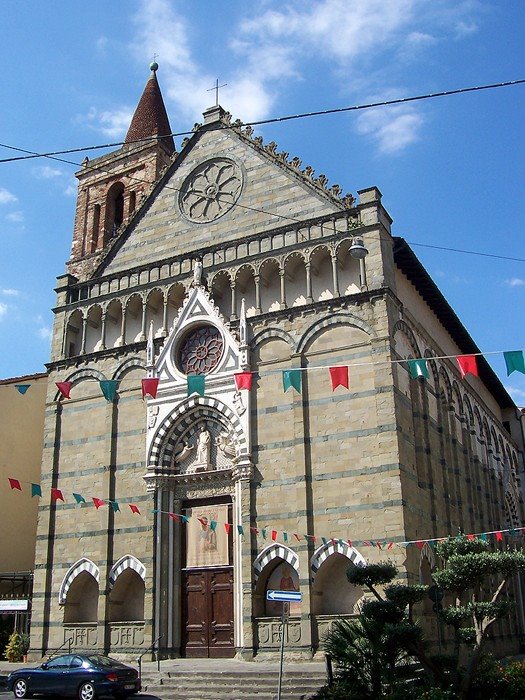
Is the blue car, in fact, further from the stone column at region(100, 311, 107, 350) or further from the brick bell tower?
the brick bell tower

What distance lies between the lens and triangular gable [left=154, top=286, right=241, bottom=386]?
23.6 meters

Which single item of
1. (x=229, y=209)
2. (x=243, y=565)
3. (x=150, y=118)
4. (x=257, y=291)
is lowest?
(x=243, y=565)

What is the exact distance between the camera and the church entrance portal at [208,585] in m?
21.5

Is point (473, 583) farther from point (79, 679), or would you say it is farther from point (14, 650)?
point (14, 650)

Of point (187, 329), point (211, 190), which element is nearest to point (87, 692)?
point (187, 329)

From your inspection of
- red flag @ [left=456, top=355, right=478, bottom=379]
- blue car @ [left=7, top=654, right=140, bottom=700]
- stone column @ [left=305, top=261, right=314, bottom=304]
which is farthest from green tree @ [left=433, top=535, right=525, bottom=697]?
stone column @ [left=305, top=261, right=314, bottom=304]

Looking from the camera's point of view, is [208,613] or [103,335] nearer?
[208,613]

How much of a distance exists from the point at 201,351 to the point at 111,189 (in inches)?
480

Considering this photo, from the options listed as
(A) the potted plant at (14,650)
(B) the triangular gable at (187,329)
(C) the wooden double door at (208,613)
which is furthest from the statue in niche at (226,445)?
(A) the potted plant at (14,650)

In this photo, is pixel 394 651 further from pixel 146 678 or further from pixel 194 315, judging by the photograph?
pixel 194 315

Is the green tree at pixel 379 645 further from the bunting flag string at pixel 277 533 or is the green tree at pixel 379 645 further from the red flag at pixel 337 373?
the red flag at pixel 337 373

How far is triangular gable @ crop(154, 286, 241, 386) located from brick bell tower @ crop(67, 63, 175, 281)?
7626 millimetres

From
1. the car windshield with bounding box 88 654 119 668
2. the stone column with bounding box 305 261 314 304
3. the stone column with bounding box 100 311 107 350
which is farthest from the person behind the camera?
the stone column with bounding box 100 311 107 350

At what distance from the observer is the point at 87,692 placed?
631 inches
